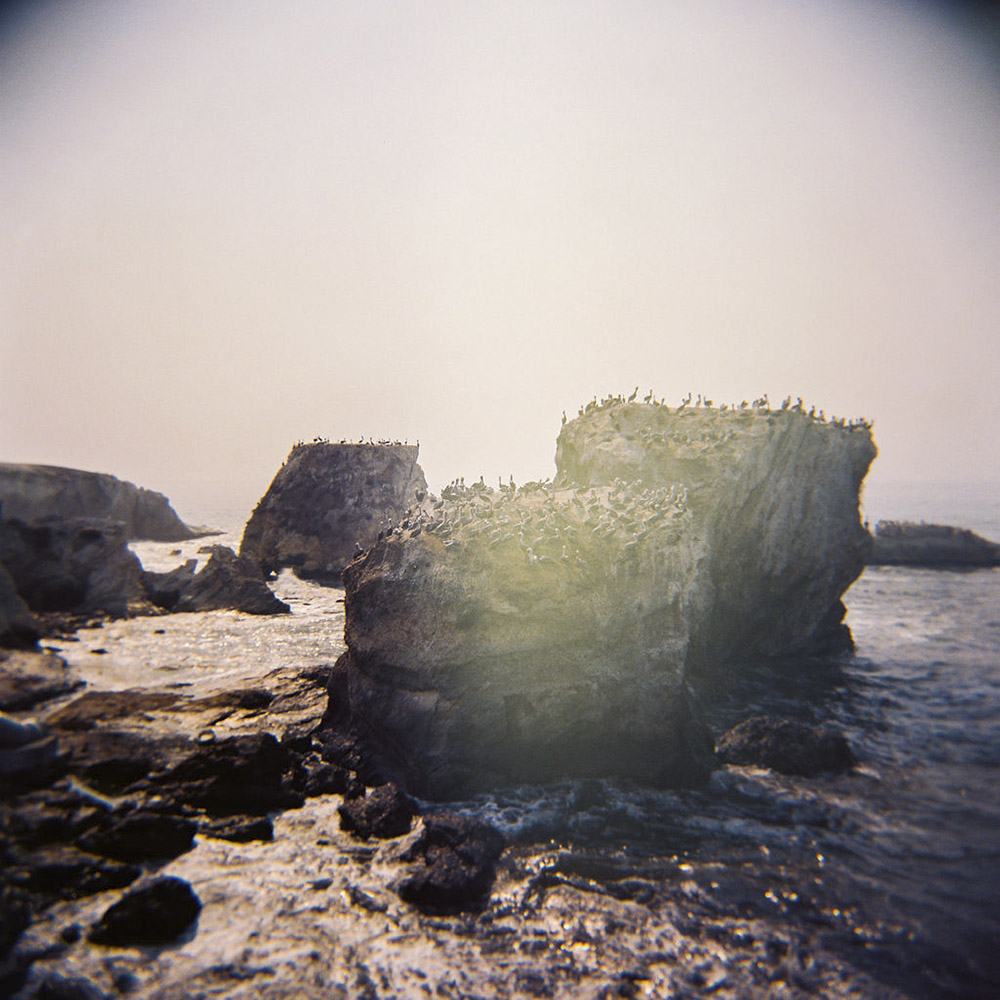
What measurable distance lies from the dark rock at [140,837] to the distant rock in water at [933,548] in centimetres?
5106

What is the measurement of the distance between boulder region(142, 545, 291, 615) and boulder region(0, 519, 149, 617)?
65.1 inches

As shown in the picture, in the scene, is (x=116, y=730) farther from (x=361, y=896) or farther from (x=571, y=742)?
(x=571, y=742)

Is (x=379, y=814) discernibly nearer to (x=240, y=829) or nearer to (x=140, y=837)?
(x=240, y=829)

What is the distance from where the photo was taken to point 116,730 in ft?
42.2

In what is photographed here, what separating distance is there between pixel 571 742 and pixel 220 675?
12.1 metres

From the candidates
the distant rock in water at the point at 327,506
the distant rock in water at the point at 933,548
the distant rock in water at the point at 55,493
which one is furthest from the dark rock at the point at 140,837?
the distant rock in water at the point at 933,548

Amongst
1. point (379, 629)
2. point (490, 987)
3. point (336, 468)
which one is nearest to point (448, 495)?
point (379, 629)

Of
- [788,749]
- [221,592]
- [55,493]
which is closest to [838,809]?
[788,749]

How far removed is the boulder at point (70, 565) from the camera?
22219 mm

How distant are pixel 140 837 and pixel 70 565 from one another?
18927 millimetres

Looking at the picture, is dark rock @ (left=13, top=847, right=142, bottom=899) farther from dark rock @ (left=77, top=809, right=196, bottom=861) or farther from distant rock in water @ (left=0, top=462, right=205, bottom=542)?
distant rock in water @ (left=0, top=462, right=205, bottom=542)

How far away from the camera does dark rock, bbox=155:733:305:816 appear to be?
36.4ft

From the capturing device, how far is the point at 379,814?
10.9 m

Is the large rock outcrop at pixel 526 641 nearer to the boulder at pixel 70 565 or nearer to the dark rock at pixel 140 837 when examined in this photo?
the dark rock at pixel 140 837
